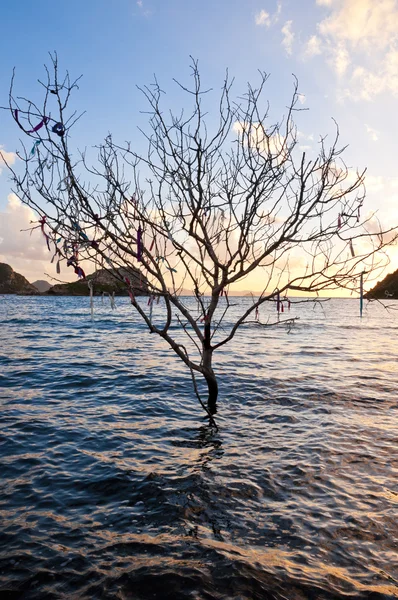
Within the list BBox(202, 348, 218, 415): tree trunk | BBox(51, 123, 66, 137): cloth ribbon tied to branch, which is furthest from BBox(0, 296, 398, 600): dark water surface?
BBox(51, 123, 66, 137): cloth ribbon tied to branch

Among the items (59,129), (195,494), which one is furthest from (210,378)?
(59,129)

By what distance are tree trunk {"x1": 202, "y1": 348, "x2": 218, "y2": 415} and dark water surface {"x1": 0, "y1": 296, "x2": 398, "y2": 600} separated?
337 millimetres

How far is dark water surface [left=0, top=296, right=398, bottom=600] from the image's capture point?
3926mm

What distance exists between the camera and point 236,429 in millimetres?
8414

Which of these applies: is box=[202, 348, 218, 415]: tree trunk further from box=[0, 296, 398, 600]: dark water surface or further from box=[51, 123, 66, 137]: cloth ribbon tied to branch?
box=[51, 123, 66, 137]: cloth ribbon tied to branch

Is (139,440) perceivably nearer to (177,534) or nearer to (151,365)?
(177,534)

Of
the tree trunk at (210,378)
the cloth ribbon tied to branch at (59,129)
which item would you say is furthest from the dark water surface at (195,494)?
the cloth ribbon tied to branch at (59,129)

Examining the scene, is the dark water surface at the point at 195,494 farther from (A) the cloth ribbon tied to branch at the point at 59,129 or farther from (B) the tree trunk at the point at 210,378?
(A) the cloth ribbon tied to branch at the point at 59,129

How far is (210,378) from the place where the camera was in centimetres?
888

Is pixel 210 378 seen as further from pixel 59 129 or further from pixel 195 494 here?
pixel 59 129

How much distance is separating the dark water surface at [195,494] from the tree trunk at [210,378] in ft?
1.11

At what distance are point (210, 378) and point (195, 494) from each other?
3460 millimetres

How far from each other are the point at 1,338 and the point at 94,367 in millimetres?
12157

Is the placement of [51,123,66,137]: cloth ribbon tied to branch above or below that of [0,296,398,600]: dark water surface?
above
